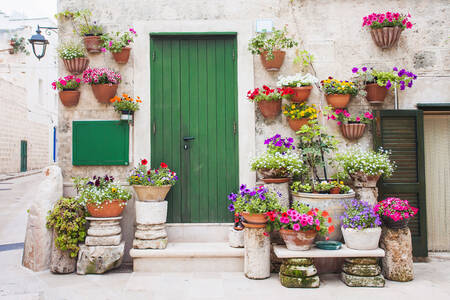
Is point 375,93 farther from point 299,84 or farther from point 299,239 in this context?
point 299,239

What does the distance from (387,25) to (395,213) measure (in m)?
2.39

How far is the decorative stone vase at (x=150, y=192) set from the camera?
434cm

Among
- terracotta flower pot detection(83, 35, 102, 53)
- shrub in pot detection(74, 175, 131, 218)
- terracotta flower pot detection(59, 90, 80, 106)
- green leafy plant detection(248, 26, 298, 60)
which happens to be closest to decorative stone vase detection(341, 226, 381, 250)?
green leafy plant detection(248, 26, 298, 60)

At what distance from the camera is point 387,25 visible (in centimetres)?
477

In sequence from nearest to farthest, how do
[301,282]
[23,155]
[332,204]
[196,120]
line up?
Result: [301,282], [332,204], [196,120], [23,155]

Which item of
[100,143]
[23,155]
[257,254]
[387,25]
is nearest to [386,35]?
[387,25]

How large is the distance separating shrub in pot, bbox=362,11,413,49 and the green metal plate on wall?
134 inches

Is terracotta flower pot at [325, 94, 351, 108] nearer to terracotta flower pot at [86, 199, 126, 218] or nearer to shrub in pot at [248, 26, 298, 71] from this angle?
shrub in pot at [248, 26, 298, 71]

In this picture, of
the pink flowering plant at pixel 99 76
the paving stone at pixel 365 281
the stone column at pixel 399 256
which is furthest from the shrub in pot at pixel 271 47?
the paving stone at pixel 365 281

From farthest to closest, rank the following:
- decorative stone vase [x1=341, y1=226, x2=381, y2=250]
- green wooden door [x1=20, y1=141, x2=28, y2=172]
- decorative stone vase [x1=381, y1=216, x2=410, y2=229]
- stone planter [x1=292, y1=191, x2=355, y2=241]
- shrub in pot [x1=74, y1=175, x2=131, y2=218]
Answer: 1. green wooden door [x1=20, y1=141, x2=28, y2=172]
2. shrub in pot [x1=74, y1=175, x2=131, y2=218]
3. stone planter [x1=292, y1=191, x2=355, y2=241]
4. decorative stone vase [x1=381, y1=216, x2=410, y2=229]
5. decorative stone vase [x1=341, y1=226, x2=381, y2=250]

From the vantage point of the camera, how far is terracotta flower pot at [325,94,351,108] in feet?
15.4

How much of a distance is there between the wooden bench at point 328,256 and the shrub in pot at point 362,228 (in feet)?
0.24

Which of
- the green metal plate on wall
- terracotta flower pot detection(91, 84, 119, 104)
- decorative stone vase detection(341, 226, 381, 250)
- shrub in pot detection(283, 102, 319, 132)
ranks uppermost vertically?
terracotta flower pot detection(91, 84, 119, 104)

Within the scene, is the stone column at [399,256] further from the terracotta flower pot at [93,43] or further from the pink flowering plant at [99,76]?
the terracotta flower pot at [93,43]
